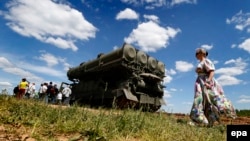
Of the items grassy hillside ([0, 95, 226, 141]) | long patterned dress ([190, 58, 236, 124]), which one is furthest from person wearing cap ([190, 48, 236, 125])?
grassy hillside ([0, 95, 226, 141])

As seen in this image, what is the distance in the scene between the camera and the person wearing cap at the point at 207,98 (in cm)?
740

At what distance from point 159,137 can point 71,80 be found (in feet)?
64.2

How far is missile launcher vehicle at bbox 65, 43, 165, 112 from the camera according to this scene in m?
15.7

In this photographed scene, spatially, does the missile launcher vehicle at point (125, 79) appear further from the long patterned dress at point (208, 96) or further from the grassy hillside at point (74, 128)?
the grassy hillside at point (74, 128)

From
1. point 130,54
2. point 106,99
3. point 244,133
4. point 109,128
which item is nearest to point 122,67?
point 130,54

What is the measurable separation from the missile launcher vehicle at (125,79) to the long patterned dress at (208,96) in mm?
6857

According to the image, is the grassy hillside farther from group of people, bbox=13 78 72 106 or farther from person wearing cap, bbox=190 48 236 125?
group of people, bbox=13 78 72 106

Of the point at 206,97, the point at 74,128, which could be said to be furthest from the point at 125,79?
the point at 74,128

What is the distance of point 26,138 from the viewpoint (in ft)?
12.0

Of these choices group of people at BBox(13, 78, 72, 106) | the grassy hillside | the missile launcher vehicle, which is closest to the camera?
the grassy hillside

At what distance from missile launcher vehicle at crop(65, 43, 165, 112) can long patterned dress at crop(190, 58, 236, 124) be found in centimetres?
686

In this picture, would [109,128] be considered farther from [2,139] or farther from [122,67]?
[122,67]

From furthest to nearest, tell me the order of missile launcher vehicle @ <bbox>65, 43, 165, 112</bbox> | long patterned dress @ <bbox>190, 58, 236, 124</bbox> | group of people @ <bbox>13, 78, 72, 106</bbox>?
1. group of people @ <bbox>13, 78, 72, 106</bbox>
2. missile launcher vehicle @ <bbox>65, 43, 165, 112</bbox>
3. long patterned dress @ <bbox>190, 58, 236, 124</bbox>

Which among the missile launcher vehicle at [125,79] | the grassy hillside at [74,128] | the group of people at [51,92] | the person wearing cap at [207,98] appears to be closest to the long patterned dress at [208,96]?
the person wearing cap at [207,98]
